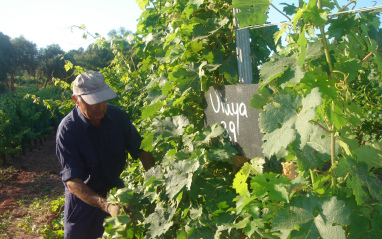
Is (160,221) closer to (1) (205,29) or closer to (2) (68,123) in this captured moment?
(1) (205,29)

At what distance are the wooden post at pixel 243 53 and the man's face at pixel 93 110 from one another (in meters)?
1.38

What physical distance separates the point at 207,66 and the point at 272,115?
733 mm

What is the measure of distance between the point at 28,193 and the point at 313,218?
8577 mm

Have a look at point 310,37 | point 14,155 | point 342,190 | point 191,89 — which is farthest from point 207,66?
point 14,155

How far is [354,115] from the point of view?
4.15ft

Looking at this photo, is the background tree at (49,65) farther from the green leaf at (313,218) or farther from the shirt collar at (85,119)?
the green leaf at (313,218)

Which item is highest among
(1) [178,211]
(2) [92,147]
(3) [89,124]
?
(3) [89,124]

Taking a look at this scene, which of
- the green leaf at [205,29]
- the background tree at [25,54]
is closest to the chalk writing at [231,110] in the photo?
the green leaf at [205,29]

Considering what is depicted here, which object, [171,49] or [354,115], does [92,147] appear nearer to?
[171,49]

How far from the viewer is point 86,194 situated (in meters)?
2.43

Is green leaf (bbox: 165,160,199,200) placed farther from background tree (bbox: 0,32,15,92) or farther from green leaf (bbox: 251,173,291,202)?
background tree (bbox: 0,32,15,92)

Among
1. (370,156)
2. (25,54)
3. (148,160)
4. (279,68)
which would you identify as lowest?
(148,160)

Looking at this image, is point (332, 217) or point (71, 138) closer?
point (332, 217)

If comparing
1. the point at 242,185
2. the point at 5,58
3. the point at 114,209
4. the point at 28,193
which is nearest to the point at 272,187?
the point at 242,185
